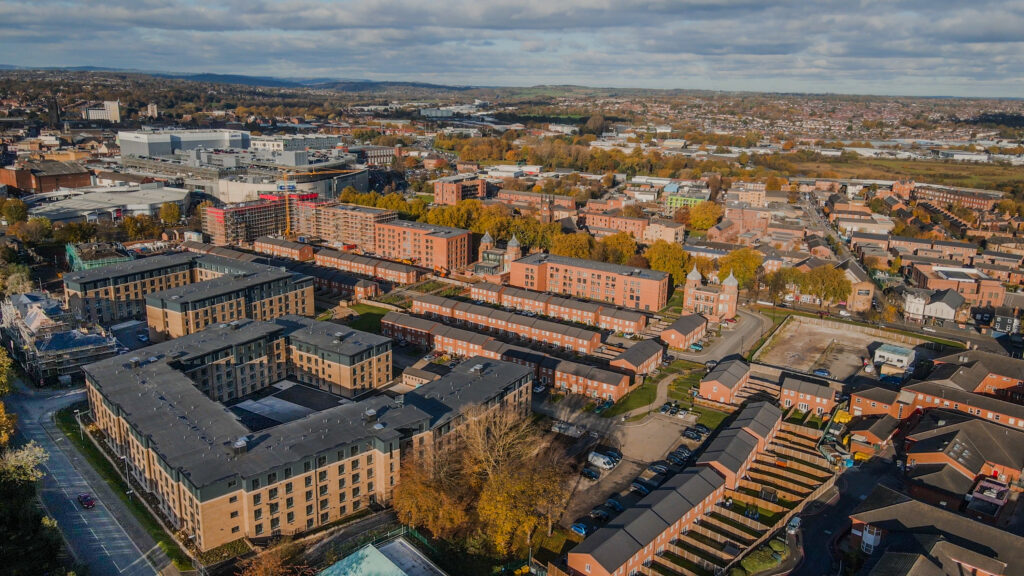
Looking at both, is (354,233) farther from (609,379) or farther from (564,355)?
(609,379)

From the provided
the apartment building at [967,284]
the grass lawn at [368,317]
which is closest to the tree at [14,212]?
the grass lawn at [368,317]

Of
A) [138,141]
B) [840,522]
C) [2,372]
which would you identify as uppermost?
[138,141]

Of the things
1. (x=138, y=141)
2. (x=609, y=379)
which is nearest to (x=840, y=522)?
(x=609, y=379)

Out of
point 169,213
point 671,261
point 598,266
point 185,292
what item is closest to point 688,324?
point 598,266

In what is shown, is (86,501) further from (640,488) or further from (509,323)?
(509,323)

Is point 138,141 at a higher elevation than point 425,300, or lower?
higher

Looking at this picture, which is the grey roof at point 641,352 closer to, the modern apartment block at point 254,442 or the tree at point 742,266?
the modern apartment block at point 254,442

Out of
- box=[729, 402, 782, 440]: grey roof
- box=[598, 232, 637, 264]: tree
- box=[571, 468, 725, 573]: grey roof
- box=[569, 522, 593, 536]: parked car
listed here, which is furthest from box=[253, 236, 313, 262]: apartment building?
box=[571, 468, 725, 573]: grey roof
